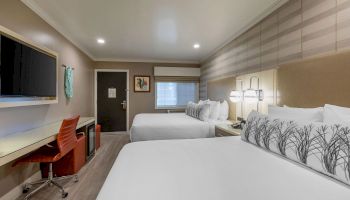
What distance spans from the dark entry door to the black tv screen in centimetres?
274

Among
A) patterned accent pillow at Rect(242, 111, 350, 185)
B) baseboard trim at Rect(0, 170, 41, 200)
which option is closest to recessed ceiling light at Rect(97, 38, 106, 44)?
baseboard trim at Rect(0, 170, 41, 200)

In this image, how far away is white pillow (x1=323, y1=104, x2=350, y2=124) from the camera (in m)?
1.25

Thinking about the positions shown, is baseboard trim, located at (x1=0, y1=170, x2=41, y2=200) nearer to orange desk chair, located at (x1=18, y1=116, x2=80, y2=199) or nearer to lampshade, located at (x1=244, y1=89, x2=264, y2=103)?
orange desk chair, located at (x1=18, y1=116, x2=80, y2=199)

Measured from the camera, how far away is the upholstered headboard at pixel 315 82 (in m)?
1.50

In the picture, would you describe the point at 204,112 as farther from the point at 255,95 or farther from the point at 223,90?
the point at 255,95

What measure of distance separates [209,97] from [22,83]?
3914mm

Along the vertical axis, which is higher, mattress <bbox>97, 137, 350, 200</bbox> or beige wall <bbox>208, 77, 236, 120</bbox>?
beige wall <bbox>208, 77, 236, 120</bbox>

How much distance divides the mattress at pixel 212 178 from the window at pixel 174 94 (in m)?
4.30

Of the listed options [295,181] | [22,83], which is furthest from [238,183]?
[22,83]

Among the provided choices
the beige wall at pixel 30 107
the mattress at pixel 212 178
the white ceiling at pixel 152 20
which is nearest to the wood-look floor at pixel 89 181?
the beige wall at pixel 30 107

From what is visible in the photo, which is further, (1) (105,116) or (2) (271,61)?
(1) (105,116)

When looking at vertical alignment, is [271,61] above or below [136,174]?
above

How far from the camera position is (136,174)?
1098 mm

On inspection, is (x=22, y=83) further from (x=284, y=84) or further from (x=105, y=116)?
(x=105, y=116)
